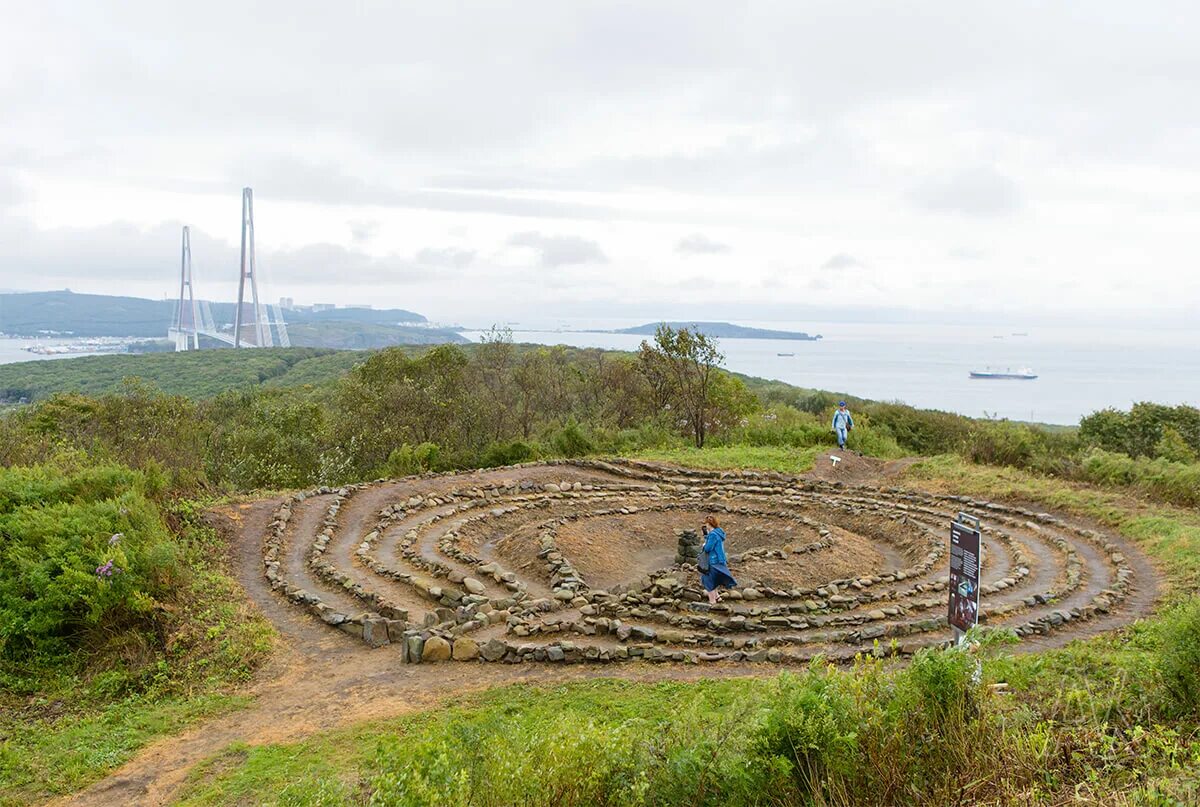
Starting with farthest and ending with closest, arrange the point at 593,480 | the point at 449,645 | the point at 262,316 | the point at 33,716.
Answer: the point at 262,316 < the point at 593,480 < the point at 449,645 < the point at 33,716

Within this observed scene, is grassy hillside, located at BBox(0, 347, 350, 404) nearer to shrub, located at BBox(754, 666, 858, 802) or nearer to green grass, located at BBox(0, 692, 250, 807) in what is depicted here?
green grass, located at BBox(0, 692, 250, 807)

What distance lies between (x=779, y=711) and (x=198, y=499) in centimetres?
1629

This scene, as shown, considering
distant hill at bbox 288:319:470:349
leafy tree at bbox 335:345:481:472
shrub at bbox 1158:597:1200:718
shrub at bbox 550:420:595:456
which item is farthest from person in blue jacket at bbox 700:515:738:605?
distant hill at bbox 288:319:470:349

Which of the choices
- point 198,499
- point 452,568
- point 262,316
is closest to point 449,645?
point 452,568

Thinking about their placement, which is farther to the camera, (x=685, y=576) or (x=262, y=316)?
(x=262, y=316)

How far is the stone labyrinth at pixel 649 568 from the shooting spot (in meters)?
11.2

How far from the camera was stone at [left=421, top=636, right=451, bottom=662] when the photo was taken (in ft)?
34.5

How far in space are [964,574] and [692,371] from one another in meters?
25.2

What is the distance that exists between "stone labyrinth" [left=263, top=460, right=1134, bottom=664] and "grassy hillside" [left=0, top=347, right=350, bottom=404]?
1740 inches

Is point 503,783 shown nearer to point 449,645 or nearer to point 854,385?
point 449,645

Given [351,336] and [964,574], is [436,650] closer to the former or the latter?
[964,574]

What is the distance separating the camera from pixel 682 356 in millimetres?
31891

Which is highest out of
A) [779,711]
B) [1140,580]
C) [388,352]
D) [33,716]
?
[388,352]

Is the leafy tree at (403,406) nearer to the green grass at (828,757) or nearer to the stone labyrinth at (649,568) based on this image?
the stone labyrinth at (649,568)
